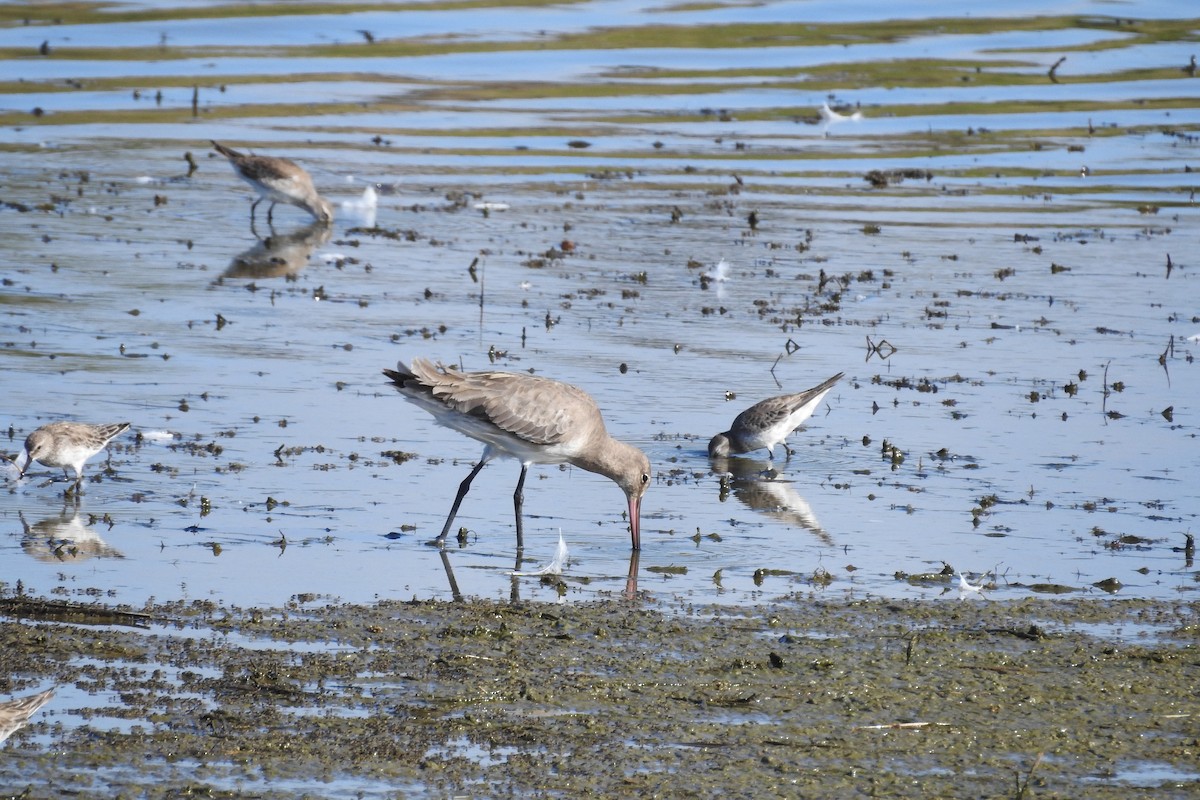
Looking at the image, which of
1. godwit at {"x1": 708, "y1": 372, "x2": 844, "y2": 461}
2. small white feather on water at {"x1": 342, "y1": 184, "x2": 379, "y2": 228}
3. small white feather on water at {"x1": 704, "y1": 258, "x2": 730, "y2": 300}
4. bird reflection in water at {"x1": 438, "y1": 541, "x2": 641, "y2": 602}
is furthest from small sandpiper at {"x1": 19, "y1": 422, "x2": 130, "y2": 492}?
small white feather on water at {"x1": 342, "y1": 184, "x2": 379, "y2": 228}

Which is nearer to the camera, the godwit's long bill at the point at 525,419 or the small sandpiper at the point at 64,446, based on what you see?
the godwit's long bill at the point at 525,419

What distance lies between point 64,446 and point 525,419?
267cm

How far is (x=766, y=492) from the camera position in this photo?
1134cm

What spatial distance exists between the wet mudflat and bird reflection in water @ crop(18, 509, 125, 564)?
0.15ft

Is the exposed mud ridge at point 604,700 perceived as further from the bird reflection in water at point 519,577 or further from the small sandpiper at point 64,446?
the small sandpiper at point 64,446

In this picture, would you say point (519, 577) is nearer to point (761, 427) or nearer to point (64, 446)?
point (64, 446)

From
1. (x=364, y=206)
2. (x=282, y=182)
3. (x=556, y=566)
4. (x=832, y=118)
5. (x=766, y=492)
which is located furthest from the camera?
(x=832, y=118)

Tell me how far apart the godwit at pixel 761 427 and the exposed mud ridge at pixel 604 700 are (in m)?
3.40

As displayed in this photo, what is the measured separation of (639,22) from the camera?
40.2 meters

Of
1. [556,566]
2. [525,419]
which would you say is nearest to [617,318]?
[525,419]

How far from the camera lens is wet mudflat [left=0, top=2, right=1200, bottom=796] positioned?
268 inches

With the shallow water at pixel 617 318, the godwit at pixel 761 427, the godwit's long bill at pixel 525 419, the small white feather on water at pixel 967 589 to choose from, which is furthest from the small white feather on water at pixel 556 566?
the godwit at pixel 761 427

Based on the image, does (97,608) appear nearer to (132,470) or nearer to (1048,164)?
(132,470)

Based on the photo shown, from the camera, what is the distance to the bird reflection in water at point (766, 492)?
10.5 metres
